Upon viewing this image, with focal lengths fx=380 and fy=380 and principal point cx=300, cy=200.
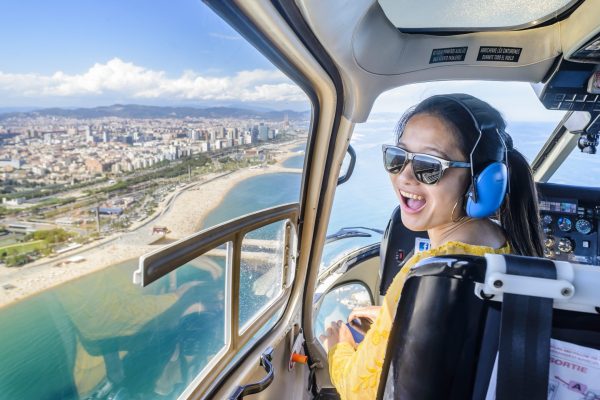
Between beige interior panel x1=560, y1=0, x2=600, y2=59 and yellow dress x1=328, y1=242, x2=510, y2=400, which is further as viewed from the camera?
beige interior panel x1=560, y1=0, x2=600, y2=59

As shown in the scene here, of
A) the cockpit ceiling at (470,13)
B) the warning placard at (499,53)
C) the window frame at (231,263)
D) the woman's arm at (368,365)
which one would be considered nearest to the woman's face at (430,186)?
the woman's arm at (368,365)

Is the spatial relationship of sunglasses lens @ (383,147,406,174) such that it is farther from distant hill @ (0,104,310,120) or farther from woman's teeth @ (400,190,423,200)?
distant hill @ (0,104,310,120)

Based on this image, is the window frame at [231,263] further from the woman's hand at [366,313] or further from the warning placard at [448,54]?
the warning placard at [448,54]

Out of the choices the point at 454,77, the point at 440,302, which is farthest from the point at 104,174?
the point at 454,77

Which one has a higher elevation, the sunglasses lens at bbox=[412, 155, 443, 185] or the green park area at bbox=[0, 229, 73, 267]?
the sunglasses lens at bbox=[412, 155, 443, 185]

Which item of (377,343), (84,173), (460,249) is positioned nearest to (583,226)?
(460,249)

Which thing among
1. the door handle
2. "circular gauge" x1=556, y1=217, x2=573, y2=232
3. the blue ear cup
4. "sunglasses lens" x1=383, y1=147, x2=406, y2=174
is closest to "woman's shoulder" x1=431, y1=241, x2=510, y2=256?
the blue ear cup

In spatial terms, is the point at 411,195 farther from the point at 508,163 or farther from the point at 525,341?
the point at 525,341
